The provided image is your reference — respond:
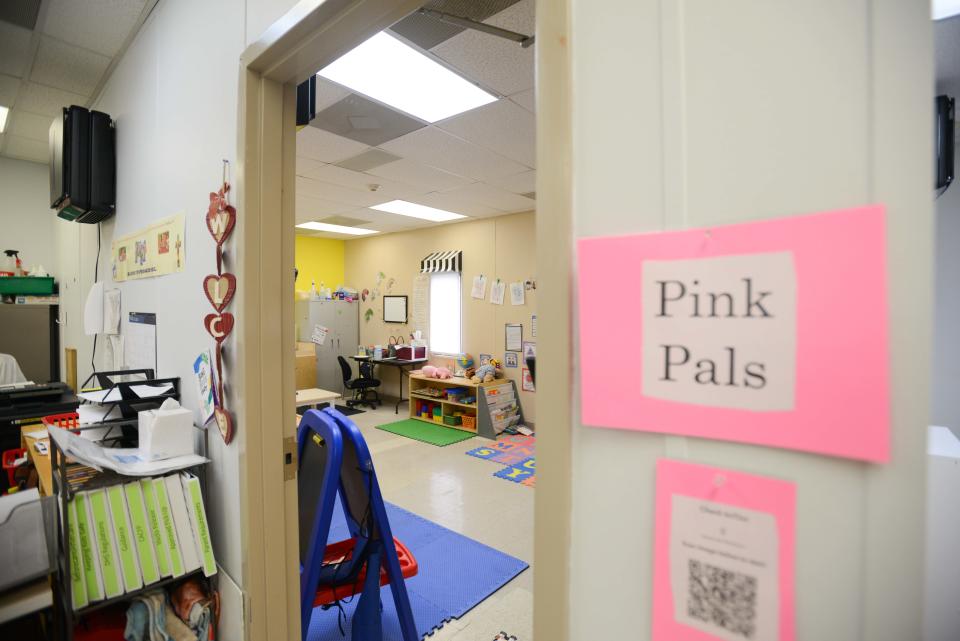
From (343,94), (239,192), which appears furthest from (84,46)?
(239,192)

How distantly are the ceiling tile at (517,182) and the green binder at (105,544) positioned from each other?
11.1ft

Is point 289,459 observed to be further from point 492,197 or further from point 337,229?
point 337,229

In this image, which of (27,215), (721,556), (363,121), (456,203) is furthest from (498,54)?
(27,215)

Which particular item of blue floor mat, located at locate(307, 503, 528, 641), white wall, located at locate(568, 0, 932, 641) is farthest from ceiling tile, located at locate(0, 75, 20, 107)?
white wall, located at locate(568, 0, 932, 641)

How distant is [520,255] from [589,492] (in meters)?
5.06

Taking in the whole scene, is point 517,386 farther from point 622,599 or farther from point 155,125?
point 622,599

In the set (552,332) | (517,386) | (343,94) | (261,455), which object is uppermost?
(343,94)

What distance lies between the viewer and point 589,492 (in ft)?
1.77

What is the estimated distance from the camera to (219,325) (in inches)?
51.8

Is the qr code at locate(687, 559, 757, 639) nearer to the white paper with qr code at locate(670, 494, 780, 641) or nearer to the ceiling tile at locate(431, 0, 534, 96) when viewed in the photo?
the white paper with qr code at locate(670, 494, 780, 641)

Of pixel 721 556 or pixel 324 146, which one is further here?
pixel 324 146

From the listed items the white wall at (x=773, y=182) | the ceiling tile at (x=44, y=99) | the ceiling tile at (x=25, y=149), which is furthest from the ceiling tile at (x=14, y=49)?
the white wall at (x=773, y=182)

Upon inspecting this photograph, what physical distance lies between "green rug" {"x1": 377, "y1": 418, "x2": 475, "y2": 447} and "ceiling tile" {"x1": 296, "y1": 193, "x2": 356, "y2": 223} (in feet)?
8.89

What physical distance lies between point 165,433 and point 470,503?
2.47m
